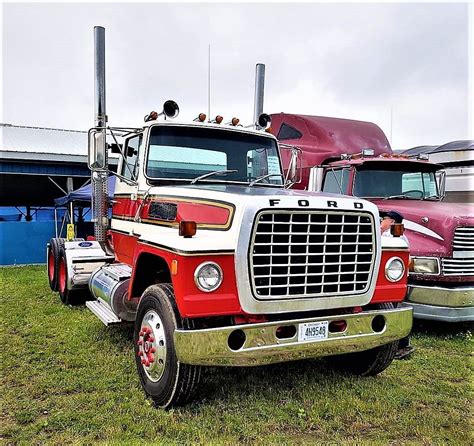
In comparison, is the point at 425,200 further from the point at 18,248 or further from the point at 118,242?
the point at 18,248

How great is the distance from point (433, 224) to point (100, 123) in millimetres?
4206

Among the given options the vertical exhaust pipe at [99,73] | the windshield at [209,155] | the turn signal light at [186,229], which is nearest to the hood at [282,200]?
the turn signal light at [186,229]

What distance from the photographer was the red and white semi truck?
336 centimetres

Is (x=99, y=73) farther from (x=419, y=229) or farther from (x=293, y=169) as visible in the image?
(x=419, y=229)

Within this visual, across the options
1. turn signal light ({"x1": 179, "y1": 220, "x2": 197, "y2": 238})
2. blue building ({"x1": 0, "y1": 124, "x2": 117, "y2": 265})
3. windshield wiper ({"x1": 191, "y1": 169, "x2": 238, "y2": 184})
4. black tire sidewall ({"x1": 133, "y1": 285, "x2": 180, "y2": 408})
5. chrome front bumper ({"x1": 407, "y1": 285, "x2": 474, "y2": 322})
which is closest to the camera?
black tire sidewall ({"x1": 133, "y1": 285, "x2": 180, "y2": 408})

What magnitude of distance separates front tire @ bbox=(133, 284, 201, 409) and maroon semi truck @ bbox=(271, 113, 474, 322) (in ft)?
9.17

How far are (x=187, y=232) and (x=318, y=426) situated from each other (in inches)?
69.4

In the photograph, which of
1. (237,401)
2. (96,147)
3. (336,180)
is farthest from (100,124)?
(237,401)

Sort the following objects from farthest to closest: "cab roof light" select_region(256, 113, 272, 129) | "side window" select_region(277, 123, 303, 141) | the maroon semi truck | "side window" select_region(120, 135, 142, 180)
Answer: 1. "side window" select_region(277, 123, 303, 141)
2. "cab roof light" select_region(256, 113, 272, 129)
3. the maroon semi truck
4. "side window" select_region(120, 135, 142, 180)

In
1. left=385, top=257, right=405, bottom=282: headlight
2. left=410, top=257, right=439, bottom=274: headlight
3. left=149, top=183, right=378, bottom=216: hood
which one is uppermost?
left=149, top=183, right=378, bottom=216: hood

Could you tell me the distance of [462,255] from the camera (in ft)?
18.2

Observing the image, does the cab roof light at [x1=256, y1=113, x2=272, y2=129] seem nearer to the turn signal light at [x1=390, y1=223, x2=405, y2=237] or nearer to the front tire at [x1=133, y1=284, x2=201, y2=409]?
the turn signal light at [x1=390, y1=223, x2=405, y2=237]

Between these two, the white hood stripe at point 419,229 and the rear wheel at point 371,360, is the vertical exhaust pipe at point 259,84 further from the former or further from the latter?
the rear wheel at point 371,360

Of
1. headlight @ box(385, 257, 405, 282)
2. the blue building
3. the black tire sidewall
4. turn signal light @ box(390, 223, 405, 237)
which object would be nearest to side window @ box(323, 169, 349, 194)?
turn signal light @ box(390, 223, 405, 237)
